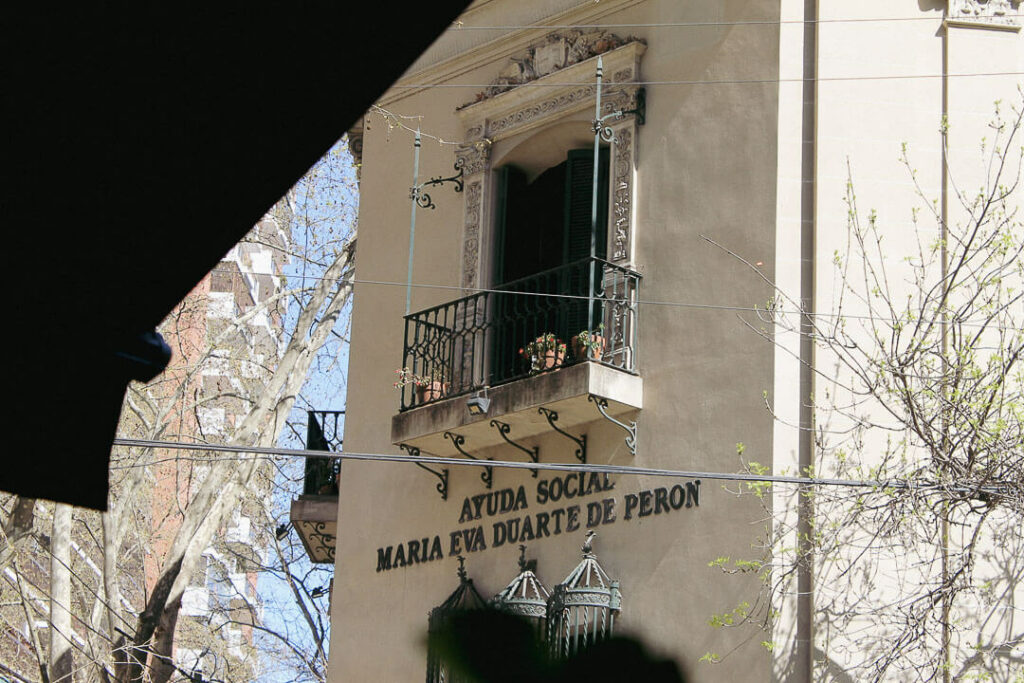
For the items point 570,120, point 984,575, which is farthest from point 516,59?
point 984,575

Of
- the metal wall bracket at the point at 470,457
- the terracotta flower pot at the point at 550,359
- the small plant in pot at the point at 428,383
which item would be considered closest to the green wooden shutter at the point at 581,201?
the terracotta flower pot at the point at 550,359

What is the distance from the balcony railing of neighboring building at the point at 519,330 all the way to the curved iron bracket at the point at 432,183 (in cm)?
112

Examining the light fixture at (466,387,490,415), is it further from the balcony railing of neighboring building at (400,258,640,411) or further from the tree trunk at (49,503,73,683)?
the tree trunk at (49,503,73,683)

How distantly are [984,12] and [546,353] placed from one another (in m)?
4.33

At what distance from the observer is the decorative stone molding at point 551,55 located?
13859 millimetres

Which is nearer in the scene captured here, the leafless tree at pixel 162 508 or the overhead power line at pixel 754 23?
the overhead power line at pixel 754 23

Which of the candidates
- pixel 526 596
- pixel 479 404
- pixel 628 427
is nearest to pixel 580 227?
pixel 479 404

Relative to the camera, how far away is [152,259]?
11.0ft

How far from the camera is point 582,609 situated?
12.4 meters

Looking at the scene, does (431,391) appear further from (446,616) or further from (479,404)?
(446,616)

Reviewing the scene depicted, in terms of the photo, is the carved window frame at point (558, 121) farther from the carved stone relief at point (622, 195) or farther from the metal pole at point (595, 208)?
the metal pole at point (595, 208)

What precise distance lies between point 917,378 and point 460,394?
3969mm

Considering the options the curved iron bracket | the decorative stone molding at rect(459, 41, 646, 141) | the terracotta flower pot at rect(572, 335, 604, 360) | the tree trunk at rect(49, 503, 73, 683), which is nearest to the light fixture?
the terracotta flower pot at rect(572, 335, 604, 360)

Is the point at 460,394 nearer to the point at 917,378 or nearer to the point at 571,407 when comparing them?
the point at 571,407
